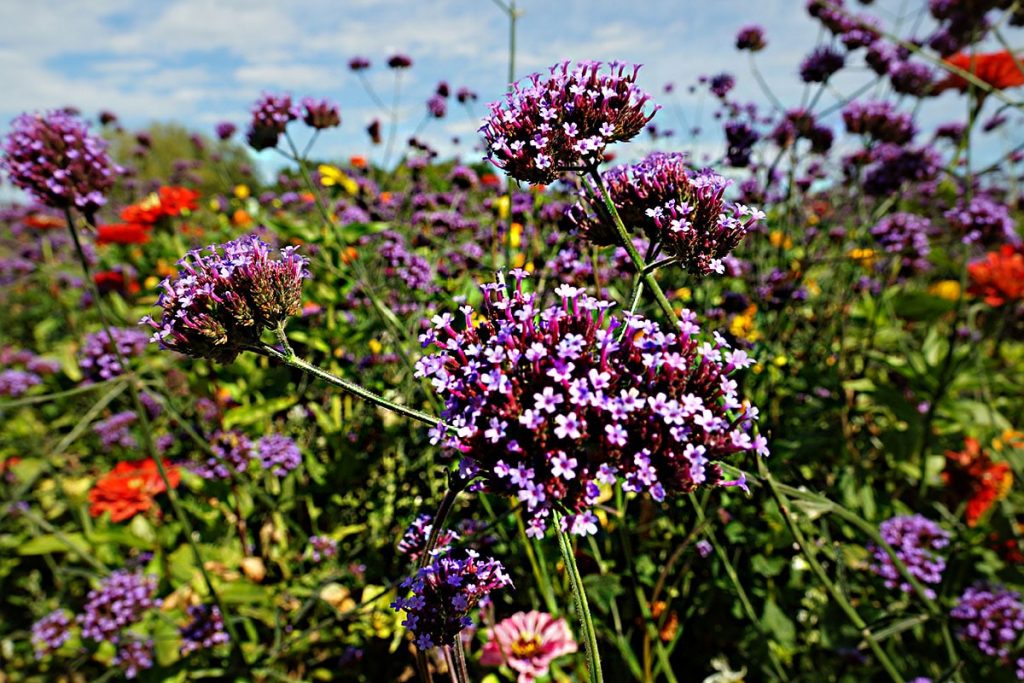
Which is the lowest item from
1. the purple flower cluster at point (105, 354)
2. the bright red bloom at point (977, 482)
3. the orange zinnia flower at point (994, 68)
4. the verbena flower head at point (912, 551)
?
the verbena flower head at point (912, 551)

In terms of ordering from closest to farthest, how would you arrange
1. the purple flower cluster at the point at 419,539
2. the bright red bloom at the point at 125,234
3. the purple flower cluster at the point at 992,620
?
the purple flower cluster at the point at 419,539, the purple flower cluster at the point at 992,620, the bright red bloom at the point at 125,234

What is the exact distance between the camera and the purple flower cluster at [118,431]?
3.85 m

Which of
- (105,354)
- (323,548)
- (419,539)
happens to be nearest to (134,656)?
(323,548)

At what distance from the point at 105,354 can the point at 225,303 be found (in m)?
2.31

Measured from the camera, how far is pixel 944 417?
10.9ft

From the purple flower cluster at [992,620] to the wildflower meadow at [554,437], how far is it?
12 millimetres

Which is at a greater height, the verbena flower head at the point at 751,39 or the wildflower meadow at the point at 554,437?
the verbena flower head at the point at 751,39

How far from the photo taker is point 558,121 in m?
1.36

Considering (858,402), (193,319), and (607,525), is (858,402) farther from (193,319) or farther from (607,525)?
(193,319)

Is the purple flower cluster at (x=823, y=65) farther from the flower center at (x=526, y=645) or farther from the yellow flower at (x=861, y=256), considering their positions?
the flower center at (x=526, y=645)

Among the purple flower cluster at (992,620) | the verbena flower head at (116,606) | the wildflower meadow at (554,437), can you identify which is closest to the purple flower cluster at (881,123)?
the wildflower meadow at (554,437)

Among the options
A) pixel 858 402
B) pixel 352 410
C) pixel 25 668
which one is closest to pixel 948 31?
pixel 858 402

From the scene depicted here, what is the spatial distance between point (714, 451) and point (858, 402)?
3088mm

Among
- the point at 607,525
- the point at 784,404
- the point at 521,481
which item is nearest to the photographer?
the point at 521,481
